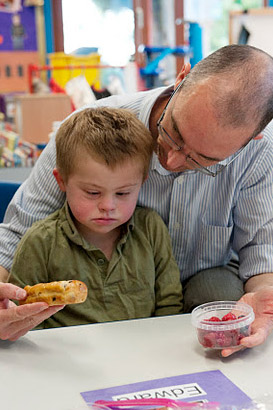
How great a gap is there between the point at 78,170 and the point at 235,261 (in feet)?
2.03

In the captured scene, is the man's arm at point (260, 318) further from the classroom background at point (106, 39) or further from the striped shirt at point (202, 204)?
the classroom background at point (106, 39)

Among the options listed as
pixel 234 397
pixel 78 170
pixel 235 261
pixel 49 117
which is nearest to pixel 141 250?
pixel 78 170

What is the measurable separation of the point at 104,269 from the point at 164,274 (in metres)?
0.16

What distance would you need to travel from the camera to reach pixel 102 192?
4.37 ft

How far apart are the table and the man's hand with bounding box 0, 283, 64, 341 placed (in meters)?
0.04

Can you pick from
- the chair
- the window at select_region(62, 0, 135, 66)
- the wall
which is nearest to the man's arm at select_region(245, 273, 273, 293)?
the chair

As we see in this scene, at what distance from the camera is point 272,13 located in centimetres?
455

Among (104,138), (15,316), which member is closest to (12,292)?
(15,316)

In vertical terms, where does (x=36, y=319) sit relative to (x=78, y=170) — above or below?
below

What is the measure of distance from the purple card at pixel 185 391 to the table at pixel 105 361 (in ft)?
0.06

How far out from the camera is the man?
4.07 feet

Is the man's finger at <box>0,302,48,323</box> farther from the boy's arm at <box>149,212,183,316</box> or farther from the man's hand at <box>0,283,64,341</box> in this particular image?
the boy's arm at <box>149,212,183,316</box>

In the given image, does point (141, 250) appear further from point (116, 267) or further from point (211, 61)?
point (211, 61)

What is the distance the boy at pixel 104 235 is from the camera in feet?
4.38
